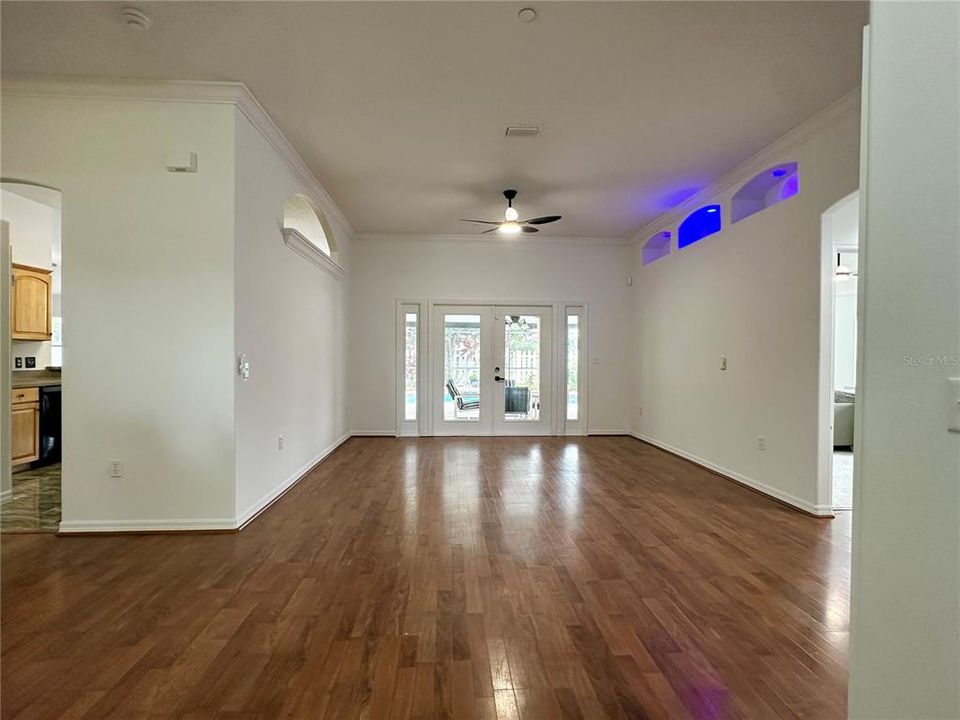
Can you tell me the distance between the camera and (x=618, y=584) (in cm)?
245

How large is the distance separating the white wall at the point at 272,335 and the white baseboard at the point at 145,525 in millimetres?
133

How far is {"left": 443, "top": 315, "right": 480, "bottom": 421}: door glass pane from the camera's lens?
23.5 ft

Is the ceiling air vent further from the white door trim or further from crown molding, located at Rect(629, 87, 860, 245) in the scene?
the white door trim

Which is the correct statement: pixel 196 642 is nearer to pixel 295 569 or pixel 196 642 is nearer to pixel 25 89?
pixel 295 569

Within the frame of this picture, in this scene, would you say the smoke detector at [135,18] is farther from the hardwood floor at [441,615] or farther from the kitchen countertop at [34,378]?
the kitchen countertop at [34,378]

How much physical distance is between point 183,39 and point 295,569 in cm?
306

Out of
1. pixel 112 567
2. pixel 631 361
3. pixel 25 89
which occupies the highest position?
pixel 25 89

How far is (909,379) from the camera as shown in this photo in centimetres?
102

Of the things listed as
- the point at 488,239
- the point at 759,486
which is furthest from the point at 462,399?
the point at 759,486

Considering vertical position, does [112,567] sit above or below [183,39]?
A: below

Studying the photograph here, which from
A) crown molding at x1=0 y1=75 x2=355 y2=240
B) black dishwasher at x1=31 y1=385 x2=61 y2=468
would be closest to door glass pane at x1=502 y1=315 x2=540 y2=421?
crown molding at x1=0 y1=75 x2=355 y2=240

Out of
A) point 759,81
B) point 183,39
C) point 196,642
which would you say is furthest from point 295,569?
point 759,81

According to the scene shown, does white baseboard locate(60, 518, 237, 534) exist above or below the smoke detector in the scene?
below

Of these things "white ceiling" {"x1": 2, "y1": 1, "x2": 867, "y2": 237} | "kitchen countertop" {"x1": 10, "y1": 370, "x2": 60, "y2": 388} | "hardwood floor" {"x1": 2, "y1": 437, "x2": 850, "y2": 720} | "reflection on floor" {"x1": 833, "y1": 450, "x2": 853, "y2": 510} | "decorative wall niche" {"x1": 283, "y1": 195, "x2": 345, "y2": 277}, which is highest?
"white ceiling" {"x1": 2, "y1": 1, "x2": 867, "y2": 237}
